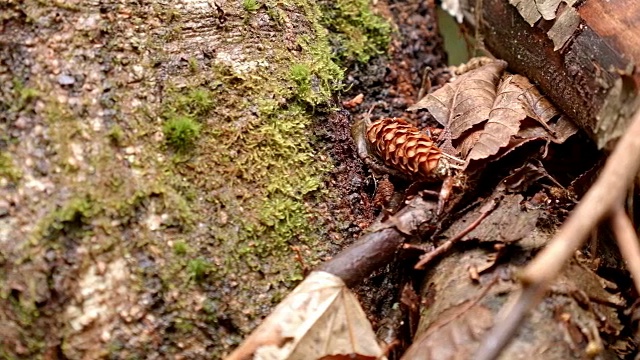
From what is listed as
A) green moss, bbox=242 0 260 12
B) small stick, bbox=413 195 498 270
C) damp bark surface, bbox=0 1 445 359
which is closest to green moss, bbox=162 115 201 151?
damp bark surface, bbox=0 1 445 359

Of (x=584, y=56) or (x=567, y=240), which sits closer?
(x=567, y=240)

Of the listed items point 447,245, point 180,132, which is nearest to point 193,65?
point 180,132

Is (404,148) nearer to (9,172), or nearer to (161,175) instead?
(161,175)

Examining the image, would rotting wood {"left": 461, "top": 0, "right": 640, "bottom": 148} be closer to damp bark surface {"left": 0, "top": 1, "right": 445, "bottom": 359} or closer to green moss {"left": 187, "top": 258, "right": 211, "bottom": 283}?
damp bark surface {"left": 0, "top": 1, "right": 445, "bottom": 359}

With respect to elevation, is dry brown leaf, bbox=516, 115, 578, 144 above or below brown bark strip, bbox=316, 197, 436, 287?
above

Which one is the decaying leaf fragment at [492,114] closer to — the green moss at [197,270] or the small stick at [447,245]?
the small stick at [447,245]

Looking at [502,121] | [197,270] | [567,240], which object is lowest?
[197,270]
